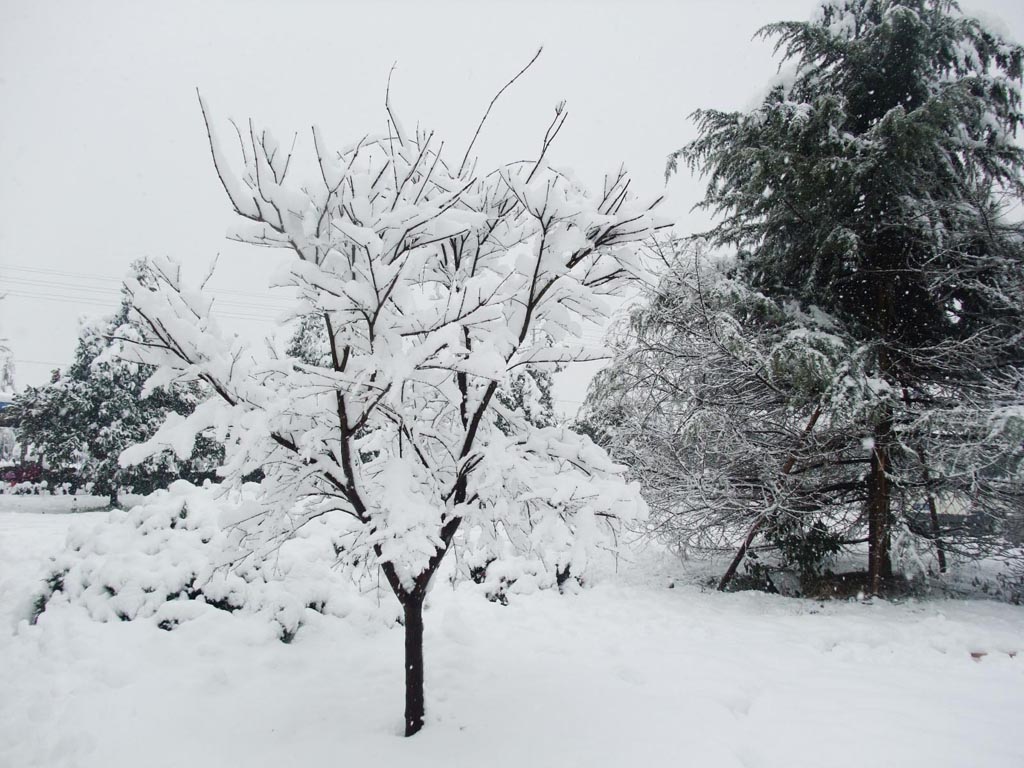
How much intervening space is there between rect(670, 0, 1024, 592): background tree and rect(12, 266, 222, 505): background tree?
1542cm

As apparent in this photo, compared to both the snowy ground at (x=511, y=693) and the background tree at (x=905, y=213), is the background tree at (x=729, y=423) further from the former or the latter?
the snowy ground at (x=511, y=693)

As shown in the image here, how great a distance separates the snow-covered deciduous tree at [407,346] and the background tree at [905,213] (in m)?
4.94

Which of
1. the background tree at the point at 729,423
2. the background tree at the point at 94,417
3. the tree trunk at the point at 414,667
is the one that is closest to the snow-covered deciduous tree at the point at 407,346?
the tree trunk at the point at 414,667

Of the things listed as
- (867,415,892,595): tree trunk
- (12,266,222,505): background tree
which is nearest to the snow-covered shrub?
(867,415,892,595): tree trunk

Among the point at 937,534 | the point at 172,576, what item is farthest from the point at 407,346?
the point at 937,534

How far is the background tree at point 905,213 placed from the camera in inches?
235

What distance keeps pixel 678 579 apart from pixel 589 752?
5.93 metres

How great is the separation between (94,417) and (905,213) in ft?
64.4

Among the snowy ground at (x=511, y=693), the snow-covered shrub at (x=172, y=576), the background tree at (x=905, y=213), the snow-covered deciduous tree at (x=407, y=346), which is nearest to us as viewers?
the snow-covered deciduous tree at (x=407, y=346)

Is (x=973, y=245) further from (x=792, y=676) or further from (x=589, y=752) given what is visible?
(x=589, y=752)

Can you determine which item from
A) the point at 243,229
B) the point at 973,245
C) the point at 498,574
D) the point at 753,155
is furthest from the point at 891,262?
the point at 243,229

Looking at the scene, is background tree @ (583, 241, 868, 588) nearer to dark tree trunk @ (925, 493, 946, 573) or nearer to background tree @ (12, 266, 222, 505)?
dark tree trunk @ (925, 493, 946, 573)

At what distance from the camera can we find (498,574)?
6.11 metres

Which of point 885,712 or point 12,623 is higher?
point 12,623
